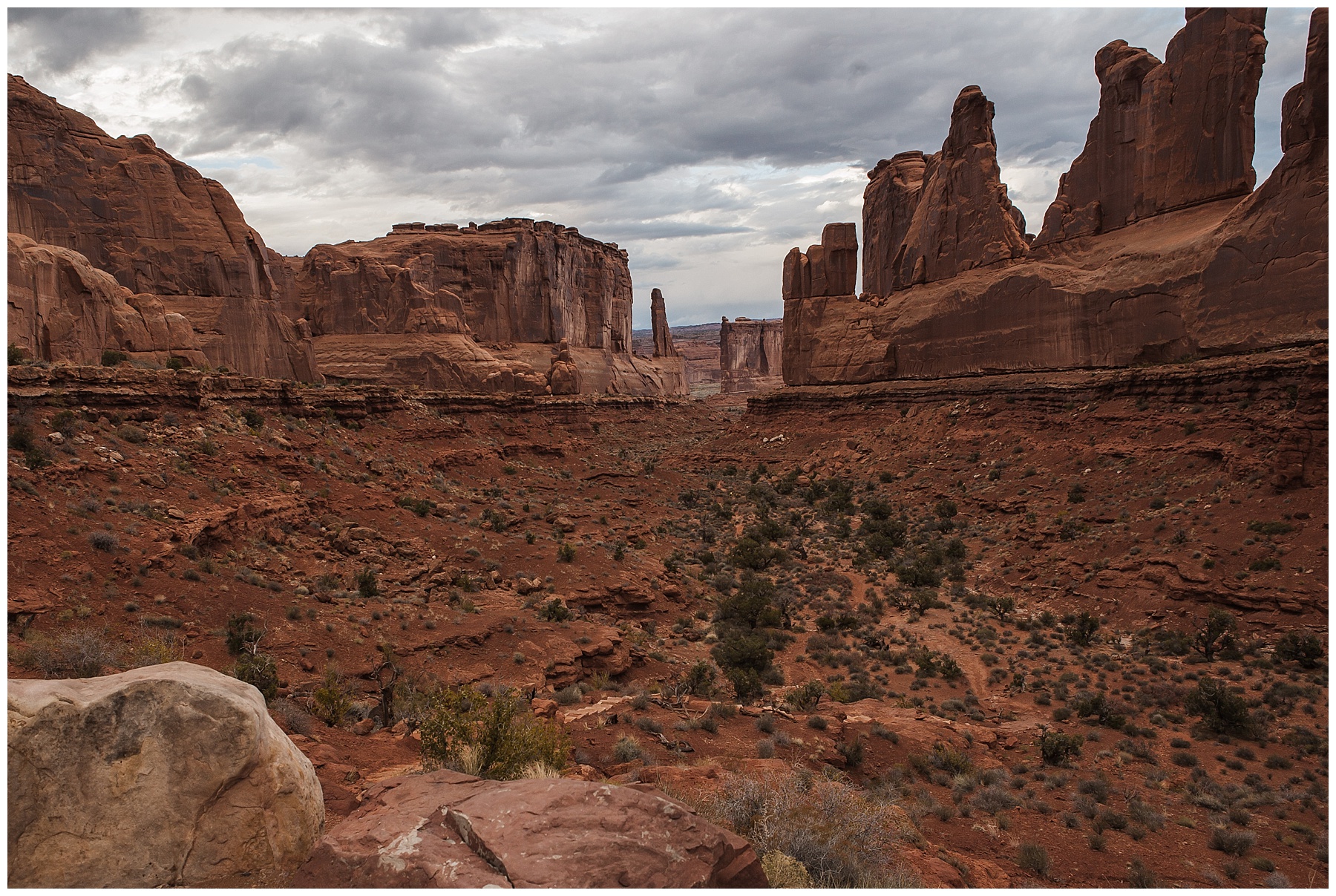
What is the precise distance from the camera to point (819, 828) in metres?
6.32

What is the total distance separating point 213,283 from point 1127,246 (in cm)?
4514

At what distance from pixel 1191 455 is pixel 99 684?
29689 millimetres

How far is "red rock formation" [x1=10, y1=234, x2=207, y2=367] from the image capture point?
20.4 metres

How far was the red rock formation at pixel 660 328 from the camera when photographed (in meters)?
114

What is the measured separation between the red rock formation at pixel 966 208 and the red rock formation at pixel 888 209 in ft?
31.7

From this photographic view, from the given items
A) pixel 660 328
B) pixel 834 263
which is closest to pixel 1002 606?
pixel 834 263

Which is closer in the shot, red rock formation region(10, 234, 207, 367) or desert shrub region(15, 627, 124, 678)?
desert shrub region(15, 627, 124, 678)

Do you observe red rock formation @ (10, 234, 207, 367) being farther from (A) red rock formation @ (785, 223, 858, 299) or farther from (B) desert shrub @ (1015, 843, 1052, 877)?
(A) red rock formation @ (785, 223, 858, 299)

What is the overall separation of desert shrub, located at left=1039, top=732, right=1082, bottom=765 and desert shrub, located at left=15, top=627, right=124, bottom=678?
47.5 ft

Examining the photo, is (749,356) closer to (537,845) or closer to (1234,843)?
(1234,843)

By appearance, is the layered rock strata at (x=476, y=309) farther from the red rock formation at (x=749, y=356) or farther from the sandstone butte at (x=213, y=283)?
the red rock formation at (x=749, y=356)

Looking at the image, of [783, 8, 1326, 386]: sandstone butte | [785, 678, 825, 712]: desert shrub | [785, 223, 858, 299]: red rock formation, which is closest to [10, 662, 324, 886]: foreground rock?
[785, 678, 825, 712]: desert shrub

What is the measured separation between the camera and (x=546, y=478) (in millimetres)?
36625

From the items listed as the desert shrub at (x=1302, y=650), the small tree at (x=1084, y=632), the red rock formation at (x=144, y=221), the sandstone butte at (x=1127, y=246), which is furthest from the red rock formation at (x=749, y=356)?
the desert shrub at (x=1302, y=650)
